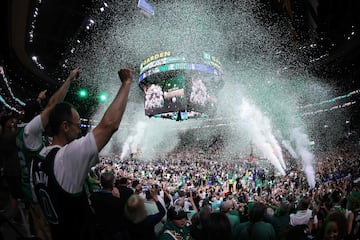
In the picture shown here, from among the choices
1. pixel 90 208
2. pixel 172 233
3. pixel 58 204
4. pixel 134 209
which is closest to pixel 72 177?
pixel 58 204

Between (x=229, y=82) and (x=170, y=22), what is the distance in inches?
755

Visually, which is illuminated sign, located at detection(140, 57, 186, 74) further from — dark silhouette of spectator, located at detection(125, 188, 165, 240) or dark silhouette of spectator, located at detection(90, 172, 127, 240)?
dark silhouette of spectator, located at detection(90, 172, 127, 240)

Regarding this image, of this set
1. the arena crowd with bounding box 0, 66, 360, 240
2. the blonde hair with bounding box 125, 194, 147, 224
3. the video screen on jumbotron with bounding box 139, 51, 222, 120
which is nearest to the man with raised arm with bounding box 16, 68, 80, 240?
the arena crowd with bounding box 0, 66, 360, 240

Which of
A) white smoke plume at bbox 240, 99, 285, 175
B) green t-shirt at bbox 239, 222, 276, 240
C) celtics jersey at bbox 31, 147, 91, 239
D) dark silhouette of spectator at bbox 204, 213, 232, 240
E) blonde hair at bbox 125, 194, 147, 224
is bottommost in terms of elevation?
green t-shirt at bbox 239, 222, 276, 240

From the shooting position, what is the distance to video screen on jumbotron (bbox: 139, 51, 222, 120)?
16719mm

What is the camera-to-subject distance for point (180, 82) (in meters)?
17.7

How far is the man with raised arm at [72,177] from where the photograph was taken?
1.57 m

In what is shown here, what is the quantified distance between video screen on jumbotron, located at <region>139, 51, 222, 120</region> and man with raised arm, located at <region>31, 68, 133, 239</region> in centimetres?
1511

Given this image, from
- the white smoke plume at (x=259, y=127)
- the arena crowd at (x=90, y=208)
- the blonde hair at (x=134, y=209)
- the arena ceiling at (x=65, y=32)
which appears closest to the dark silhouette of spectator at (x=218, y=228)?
the arena crowd at (x=90, y=208)

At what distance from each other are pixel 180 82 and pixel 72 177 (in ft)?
53.7

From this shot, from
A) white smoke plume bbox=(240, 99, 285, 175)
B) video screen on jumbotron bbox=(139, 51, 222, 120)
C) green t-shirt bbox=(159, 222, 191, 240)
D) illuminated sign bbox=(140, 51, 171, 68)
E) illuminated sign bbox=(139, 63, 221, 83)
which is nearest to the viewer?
green t-shirt bbox=(159, 222, 191, 240)

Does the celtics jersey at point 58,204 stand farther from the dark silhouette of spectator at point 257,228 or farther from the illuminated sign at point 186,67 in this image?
the illuminated sign at point 186,67

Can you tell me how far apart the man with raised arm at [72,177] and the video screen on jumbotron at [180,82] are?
49.6 ft

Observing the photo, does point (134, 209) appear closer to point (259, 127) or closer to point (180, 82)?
point (180, 82)
